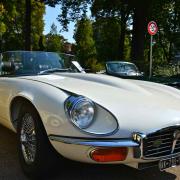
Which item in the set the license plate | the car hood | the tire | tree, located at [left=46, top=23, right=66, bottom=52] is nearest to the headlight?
the car hood

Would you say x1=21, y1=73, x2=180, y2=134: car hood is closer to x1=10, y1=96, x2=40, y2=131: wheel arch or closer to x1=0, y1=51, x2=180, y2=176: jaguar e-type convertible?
x1=0, y1=51, x2=180, y2=176: jaguar e-type convertible

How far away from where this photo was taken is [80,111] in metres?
3.82

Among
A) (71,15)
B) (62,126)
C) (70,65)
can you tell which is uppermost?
(71,15)

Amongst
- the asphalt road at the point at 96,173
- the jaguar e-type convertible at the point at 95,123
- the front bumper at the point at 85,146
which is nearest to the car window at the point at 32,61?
the jaguar e-type convertible at the point at 95,123

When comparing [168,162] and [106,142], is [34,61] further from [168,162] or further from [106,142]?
[168,162]

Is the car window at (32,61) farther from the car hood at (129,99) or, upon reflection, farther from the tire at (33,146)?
the tire at (33,146)

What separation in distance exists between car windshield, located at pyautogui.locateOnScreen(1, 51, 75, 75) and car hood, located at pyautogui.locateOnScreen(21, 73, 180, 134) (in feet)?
1.83

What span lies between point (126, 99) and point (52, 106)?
2.49 feet

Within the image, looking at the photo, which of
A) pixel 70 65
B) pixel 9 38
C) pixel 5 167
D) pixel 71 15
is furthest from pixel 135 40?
pixel 9 38

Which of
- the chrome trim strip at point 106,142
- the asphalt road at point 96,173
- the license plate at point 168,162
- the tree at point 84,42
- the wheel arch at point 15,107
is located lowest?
the asphalt road at point 96,173

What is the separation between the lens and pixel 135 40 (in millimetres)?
24375

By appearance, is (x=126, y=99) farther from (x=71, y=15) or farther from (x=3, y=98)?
(x=71, y=15)

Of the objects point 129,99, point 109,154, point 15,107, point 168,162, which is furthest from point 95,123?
point 15,107

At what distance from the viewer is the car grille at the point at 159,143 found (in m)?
3.70
